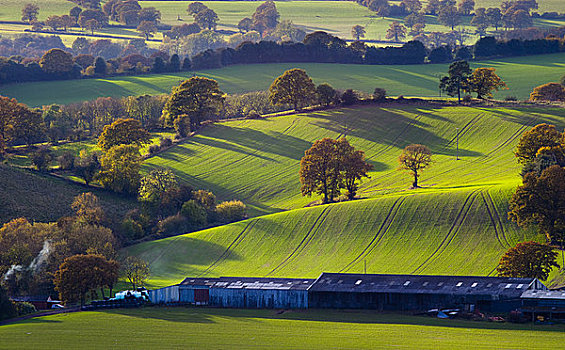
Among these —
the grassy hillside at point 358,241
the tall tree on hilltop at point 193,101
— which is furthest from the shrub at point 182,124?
the grassy hillside at point 358,241

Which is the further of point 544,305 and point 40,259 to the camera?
point 40,259

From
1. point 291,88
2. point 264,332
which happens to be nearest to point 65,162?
point 291,88

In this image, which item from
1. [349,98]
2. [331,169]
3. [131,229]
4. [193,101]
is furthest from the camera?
[349,98]

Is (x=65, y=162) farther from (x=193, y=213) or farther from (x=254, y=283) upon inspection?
(x=254, y=283)

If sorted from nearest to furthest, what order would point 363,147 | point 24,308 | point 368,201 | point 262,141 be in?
point 24,308, point 368,201, point 363,147, point 262,141

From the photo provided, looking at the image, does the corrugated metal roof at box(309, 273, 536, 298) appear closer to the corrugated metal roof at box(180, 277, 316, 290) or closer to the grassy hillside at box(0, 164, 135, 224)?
the corrugated metal roof at box(180, 277, 316, 290)

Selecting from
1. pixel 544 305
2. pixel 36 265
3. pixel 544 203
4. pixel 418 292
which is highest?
pixel 544 203
